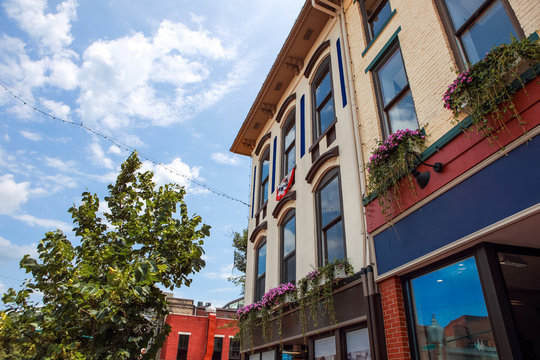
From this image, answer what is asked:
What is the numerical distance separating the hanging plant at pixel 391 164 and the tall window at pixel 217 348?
27746mm

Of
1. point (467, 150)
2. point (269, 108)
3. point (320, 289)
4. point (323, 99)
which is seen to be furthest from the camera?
point (269, 108)

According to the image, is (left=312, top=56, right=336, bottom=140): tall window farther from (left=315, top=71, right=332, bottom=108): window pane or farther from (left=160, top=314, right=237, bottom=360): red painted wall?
(left=160, top=314, right=237, bottom=360): red painted wall

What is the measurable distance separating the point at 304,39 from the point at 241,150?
597 centimetres

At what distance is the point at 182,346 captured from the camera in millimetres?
27828

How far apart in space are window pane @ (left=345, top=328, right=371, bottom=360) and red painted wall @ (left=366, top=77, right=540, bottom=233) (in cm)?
175

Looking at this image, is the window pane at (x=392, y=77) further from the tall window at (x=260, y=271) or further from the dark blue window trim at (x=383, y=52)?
the tall window at (x=260, y=271)

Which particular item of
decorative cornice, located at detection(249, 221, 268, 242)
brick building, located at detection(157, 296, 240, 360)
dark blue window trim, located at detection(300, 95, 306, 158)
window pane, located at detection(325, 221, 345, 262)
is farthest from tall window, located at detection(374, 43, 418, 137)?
brick building, located at detection(157, 296, 240, 360)

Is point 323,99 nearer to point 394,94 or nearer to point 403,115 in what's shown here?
point 394,94

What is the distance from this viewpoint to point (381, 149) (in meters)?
5.49

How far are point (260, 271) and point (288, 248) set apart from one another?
2195mm

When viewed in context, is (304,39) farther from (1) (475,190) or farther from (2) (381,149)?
(1) (475,190)

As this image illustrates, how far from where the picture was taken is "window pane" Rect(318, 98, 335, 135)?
29.2 ft

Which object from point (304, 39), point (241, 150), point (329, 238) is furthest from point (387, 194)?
point (241, 150)

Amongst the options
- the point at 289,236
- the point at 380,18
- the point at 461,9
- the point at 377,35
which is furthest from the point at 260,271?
the point at 461,9
